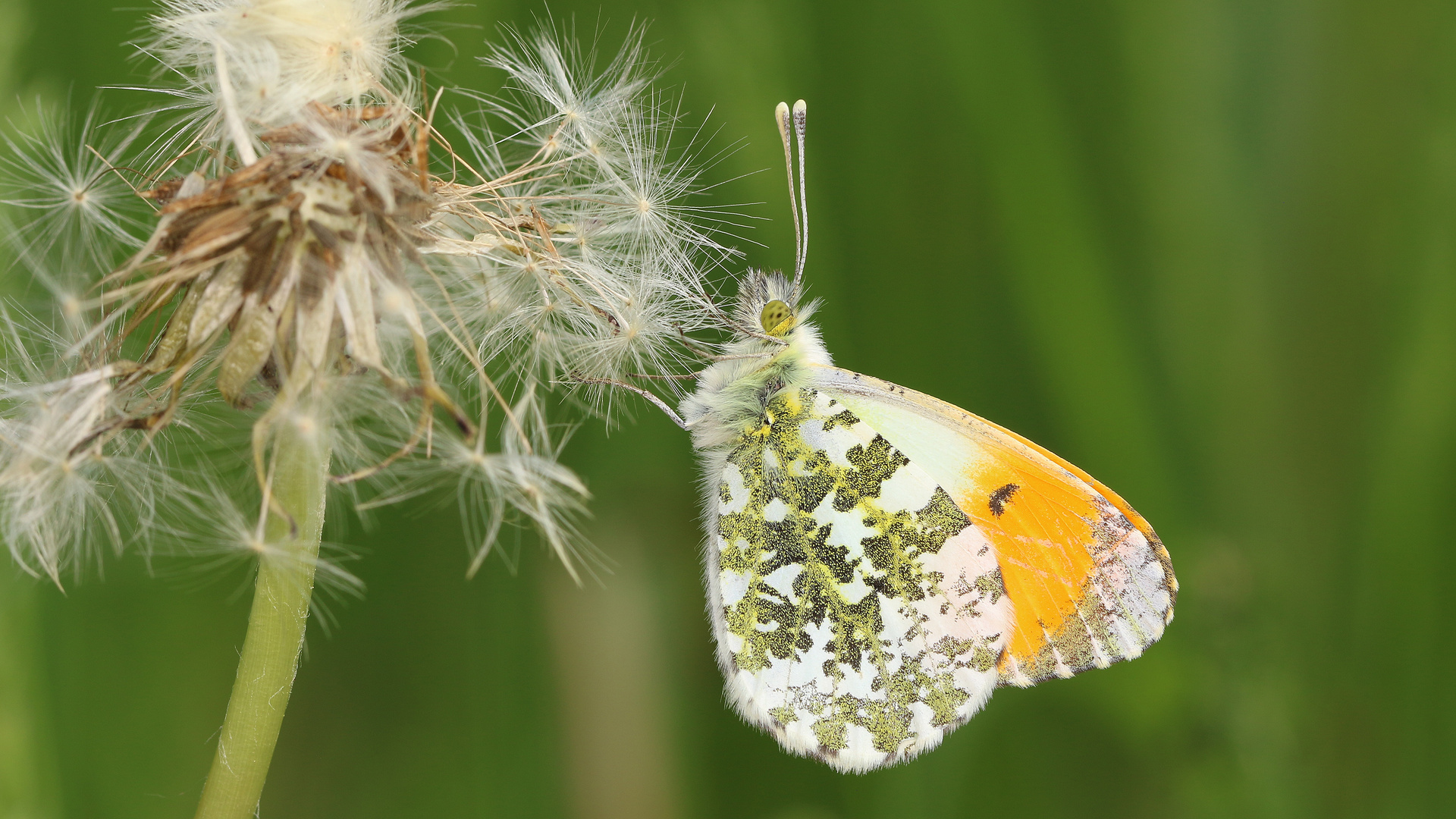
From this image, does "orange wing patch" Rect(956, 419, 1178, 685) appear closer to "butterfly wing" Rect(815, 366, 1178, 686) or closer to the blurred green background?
"butterfly wing" Rect(815, 366, 1178, 686)

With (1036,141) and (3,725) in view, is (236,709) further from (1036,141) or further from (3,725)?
(1036,141)

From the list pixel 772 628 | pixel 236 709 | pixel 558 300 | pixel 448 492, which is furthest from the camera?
pixel 772 628

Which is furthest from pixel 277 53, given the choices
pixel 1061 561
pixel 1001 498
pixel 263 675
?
pixel 1061 561

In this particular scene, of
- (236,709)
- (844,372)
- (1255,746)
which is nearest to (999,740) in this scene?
(1255,746)

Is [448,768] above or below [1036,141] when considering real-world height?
below

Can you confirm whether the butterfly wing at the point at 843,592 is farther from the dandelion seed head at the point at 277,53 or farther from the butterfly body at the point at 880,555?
the dandelion seed head at the point at 277,53

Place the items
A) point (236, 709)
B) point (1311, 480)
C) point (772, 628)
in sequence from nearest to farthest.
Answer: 1. point (236, 709)
2. point (772, 628)
3. point (1311, 480)

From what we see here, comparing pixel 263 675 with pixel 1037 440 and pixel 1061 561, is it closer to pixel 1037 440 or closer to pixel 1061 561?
pixel 1061 561

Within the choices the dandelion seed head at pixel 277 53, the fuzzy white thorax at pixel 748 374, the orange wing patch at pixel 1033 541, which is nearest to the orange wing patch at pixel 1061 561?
the orange wing patch at pixel 1033 541
